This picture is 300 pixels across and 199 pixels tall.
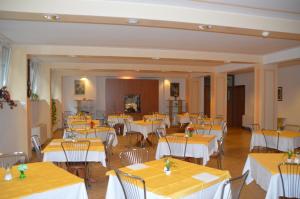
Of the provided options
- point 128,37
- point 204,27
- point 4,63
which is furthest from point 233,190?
point 4,63

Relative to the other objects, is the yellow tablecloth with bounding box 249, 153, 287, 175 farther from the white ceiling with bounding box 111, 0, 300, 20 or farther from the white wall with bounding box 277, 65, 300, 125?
the white wall with bounding box 277, 65, 300, 125

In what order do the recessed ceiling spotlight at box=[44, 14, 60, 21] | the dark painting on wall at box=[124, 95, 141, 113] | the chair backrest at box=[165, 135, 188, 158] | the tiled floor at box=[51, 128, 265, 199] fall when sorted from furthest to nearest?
the dark painting on wall at box=[124, 95, 141, 113]
the chair backrest at box=[165, 135, 188, 158]
the tiled floor at box=[51, 128, 265, 199]
the recessed ceiling spotlight at box=[44, 14, 60, 21]

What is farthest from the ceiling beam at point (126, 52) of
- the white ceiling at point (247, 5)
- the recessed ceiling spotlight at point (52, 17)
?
the white ceiling at point (247, 5)

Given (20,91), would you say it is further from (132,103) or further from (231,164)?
(132,103)

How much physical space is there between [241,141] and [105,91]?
7.94 metres

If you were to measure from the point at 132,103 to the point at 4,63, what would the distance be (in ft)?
Result: 28.9

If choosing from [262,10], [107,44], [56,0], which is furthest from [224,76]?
[56,0]

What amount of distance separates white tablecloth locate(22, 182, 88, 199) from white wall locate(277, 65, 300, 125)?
1013 cm

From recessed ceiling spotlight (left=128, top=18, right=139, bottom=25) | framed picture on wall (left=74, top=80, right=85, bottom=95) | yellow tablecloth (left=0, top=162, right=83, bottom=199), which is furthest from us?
framed picture on wall (left=74, top=80, right=85, bottom=95)

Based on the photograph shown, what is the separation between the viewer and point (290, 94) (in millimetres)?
10852

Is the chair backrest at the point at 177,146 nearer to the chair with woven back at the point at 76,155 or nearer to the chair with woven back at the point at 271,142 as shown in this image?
the chair with woven back at the point at 76,155

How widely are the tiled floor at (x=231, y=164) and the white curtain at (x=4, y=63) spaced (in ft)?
10.2

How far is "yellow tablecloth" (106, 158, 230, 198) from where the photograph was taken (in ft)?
8.55

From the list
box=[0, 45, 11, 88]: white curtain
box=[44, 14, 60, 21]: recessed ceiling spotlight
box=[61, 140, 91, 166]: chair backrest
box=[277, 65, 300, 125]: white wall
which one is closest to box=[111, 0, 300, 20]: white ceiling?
box=[44, 14, 60, 21]: recessed ceiling spotlight
